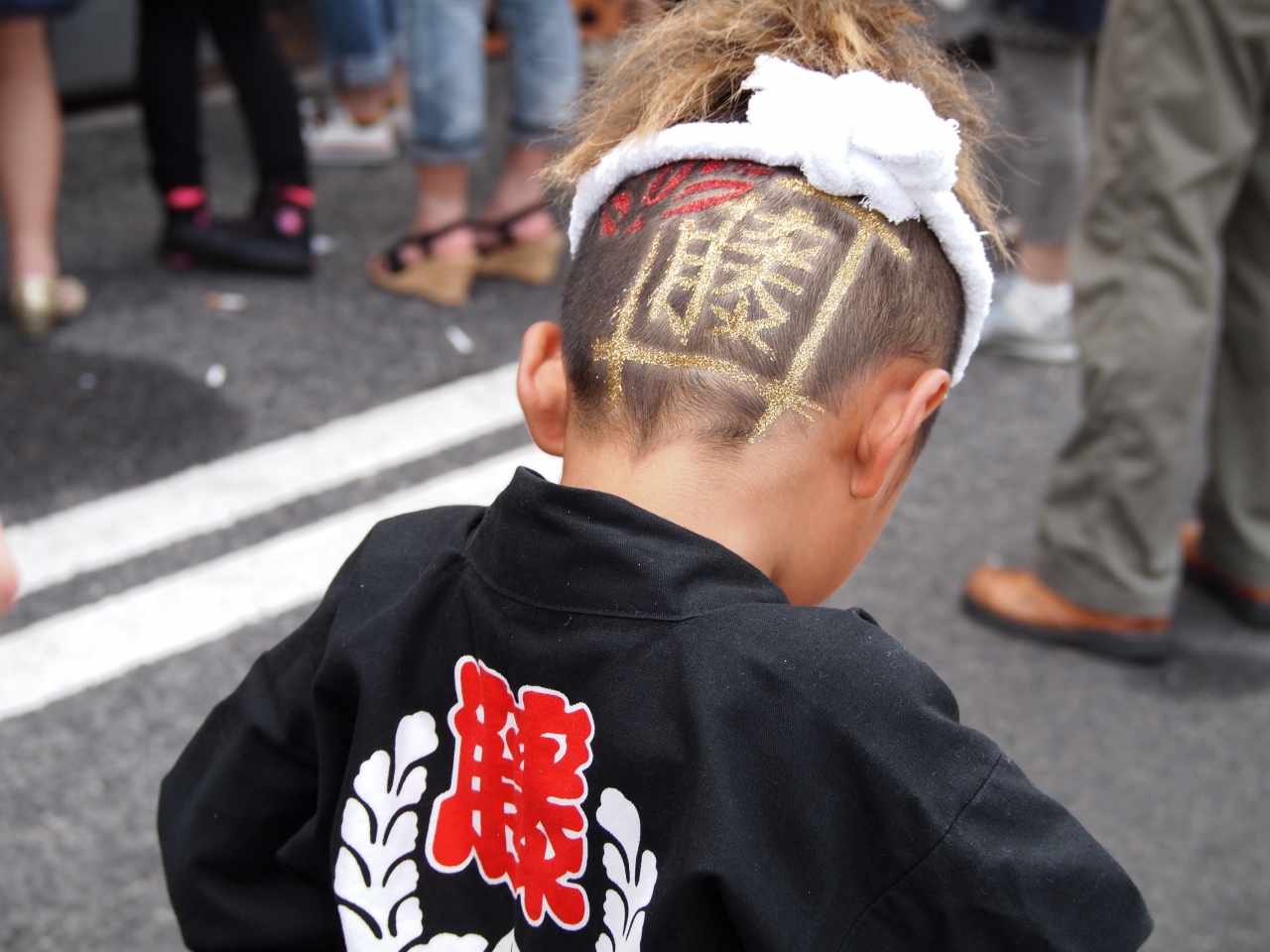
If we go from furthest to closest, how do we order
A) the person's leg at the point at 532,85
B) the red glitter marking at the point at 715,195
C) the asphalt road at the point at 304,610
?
the person's leg at the point at 532,85 < the asphalt road at the point at 304,610 < the red glitter marking at the point at 715,195

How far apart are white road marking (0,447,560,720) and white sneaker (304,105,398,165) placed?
2.19 metres

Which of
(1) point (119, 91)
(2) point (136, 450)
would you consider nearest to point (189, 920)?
(2) point (136, 450)

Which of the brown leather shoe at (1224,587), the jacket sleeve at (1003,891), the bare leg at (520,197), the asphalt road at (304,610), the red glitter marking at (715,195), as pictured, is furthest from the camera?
the bare leg at (520,197)

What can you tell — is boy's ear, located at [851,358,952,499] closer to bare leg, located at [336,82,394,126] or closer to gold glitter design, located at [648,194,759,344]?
gold glitter design, located at [648,194,759,344]

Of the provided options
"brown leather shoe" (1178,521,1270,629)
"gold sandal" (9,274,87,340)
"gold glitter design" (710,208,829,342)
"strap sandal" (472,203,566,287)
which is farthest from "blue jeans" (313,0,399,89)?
"gold glitter design" (710,208,829,342)

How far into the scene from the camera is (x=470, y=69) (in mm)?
3467

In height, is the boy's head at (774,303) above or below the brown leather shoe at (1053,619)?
above

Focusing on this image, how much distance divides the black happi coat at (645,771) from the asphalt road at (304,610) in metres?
0.98

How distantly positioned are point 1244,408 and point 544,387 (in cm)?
189

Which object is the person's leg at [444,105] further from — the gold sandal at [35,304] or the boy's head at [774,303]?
the boy's head at [774,303]

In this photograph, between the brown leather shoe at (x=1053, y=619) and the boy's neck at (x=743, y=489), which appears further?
the brown leather shoe at (x=1053, y=619)

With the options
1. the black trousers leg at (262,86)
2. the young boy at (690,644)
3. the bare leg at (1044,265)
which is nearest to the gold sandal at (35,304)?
the black trousers leg at (262,86)

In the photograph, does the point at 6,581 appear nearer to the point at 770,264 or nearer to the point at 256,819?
the point at 256,819

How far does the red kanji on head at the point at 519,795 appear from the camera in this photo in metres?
1.01
